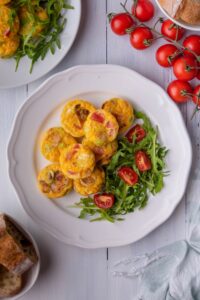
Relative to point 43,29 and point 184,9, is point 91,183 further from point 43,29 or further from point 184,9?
point 184,9

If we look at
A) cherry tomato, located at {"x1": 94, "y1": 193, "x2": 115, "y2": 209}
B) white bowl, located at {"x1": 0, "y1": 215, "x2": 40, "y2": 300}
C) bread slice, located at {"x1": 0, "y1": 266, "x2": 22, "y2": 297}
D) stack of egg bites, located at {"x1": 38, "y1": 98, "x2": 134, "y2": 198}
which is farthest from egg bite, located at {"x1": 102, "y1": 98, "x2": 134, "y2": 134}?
bread slice, located at {"x1": 0, "y1": 266, "x2": 22, "y2": 297}

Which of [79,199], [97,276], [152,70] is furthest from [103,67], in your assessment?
[97,276]

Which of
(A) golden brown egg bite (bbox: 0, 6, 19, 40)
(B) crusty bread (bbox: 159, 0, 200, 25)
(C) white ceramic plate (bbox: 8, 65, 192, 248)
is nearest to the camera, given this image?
(B) crusty bread (bbox: 159, 0, 200, 25)

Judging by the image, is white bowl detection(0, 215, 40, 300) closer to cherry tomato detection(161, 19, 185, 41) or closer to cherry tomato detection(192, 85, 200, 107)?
cherry tomato detection(192, 85, 200, 107)

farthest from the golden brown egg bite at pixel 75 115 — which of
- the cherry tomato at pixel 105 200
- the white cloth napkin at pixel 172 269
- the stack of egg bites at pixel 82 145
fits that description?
the white cloth napkin at pixel 172 269

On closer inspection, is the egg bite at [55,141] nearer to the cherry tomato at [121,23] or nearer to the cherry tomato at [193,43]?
the cherry tomato at [121,23]

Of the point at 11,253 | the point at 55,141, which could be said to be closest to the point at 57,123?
the point at 55,141

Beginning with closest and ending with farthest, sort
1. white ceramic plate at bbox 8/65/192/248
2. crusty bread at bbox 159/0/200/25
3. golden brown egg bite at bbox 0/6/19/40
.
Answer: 1. crusty bread at bbox 159/0/200/25
2. golden brown egg bite at bbox 0/6/19/40
3. white ceramic plate at bbox 8/65/192/248

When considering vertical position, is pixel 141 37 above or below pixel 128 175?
above

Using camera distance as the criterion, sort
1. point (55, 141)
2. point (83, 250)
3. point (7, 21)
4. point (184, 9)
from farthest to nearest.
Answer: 1. point (83, 250)
2. point (55, 141)
3. point (7, 21)
4. point (184, 9)
